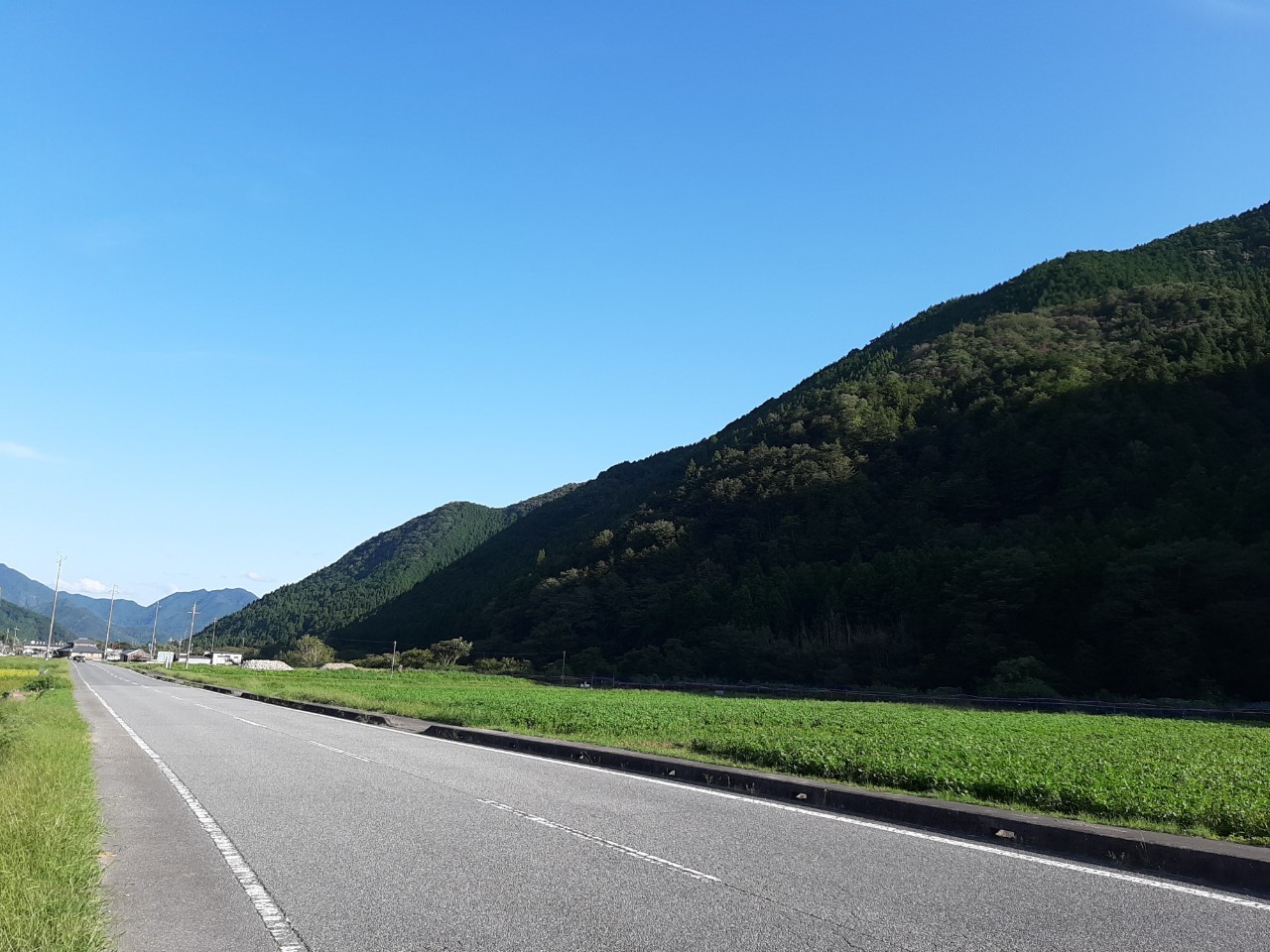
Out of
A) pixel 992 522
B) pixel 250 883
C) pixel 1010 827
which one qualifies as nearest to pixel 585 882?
pixel 250 883

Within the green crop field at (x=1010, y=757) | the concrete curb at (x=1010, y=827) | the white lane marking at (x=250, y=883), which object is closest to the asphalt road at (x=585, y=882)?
the white lane marking at (x=250, y=883)

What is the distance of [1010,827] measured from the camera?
821 centimetres

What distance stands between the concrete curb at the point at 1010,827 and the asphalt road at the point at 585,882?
0.53 metres

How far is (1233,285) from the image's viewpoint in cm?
10625

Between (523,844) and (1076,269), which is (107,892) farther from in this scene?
(1076,269)

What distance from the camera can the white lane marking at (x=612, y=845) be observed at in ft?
21.2

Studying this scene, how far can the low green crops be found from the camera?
4.38m

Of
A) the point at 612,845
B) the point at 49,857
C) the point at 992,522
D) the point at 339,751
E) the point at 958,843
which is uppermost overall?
the point at 992,522

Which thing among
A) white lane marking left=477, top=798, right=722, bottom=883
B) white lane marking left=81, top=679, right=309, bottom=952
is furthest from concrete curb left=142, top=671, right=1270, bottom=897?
white lane marking left=81, top=679, right=309, bottom=952

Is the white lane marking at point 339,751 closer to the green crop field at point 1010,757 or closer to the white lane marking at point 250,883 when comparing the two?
the white lane marking at point 250,883

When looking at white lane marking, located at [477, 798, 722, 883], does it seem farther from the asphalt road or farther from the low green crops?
the low green crops

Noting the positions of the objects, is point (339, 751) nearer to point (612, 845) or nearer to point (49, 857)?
point (612, 845)

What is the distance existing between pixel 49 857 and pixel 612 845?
4.13 metres

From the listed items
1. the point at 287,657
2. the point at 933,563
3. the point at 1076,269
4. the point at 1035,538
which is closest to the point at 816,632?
the point at 933,563
